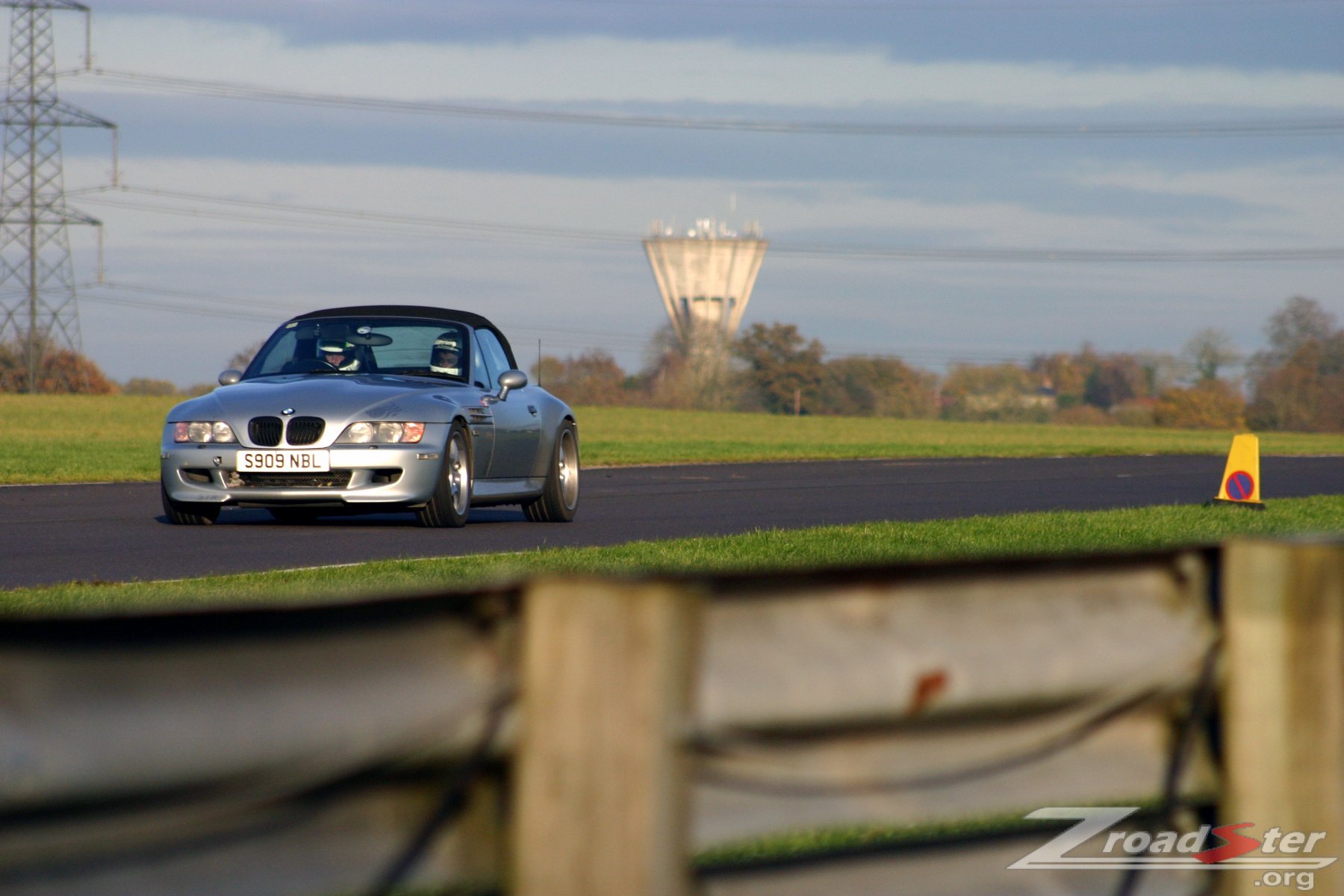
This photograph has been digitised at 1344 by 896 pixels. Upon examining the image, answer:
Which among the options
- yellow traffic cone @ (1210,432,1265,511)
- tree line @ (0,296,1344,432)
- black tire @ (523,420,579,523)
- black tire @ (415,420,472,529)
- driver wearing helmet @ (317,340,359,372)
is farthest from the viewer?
tree line @ (0,296,1344,432)

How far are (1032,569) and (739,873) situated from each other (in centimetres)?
61

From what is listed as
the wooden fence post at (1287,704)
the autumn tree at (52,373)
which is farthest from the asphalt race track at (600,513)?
the autumn tree at (52,373)

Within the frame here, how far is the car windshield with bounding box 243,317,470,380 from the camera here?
12102 mm

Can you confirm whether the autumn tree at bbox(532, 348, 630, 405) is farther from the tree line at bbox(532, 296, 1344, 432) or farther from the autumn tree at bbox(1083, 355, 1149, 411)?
the autumn tree at bbox(1083, 355, 1149, 411)

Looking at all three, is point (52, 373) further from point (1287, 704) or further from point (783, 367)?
point (1287, 704)

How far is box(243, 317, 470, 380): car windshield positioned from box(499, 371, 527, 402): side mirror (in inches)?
13.1

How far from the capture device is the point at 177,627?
1775 mm

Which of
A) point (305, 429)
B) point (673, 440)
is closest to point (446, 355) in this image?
point (305, 429)

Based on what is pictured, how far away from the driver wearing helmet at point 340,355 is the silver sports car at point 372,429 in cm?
1

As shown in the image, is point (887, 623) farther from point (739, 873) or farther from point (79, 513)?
point (79, 513)

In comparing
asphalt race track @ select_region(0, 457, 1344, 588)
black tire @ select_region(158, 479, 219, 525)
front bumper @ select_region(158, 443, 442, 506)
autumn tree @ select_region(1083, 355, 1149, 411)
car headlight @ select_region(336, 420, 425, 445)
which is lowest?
asphalt race track @ select_region(0, 457, 1344, 588)

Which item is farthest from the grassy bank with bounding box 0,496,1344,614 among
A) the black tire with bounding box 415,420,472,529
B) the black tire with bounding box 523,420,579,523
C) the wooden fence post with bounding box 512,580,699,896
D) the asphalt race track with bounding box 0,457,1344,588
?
the wooden fence post with bounding box 512,580,699,896

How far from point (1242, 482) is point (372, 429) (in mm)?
8713

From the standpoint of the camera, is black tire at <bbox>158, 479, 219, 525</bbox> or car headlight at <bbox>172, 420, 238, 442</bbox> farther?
black tire at <bbox>158, 479, 219, 525</bbox>
